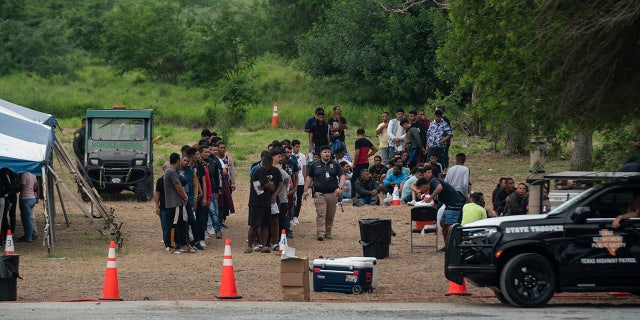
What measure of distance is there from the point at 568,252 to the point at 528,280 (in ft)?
2.06

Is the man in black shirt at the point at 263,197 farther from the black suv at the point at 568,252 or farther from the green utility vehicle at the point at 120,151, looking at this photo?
the green utility vehicle at the point at 120,151

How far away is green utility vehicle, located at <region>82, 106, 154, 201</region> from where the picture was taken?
2705 centimetres

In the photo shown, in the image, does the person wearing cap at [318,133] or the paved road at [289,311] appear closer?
the paved road at [289,311]

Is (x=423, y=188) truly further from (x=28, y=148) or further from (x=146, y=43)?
(x=146, y=43)

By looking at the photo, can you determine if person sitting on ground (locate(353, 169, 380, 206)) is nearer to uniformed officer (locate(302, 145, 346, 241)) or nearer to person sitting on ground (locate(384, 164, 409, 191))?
person sitting on ground (locate(384, 164, 409, 191))

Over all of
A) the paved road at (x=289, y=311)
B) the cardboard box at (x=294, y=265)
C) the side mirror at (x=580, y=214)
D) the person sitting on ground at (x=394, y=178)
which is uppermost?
→ the person sitting on ground at (x=394, y=178)

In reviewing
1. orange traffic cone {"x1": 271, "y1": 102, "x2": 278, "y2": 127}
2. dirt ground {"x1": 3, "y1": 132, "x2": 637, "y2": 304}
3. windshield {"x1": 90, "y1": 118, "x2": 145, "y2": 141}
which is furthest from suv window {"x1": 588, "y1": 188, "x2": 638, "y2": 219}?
orange traffic cone {"x1": 271, "y1": 102, "x2": 278, "y2": 127}

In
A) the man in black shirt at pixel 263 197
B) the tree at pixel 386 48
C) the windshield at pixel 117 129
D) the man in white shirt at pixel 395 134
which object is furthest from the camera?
the tree at pixel 386 48

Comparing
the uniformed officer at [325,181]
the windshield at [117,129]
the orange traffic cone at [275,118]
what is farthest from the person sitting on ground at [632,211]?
the orange traffic cone at [275,118]

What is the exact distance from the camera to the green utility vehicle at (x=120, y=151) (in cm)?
2705

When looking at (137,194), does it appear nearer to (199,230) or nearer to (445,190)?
(199,230)

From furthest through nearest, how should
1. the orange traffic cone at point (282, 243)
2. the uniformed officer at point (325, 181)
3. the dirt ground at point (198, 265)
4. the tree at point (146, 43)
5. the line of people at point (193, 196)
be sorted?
the tree at point (146, 43) < the uniformed officer at point (325, 181) < the line of people at point (193, 196) < the orange traffic cone at point (282, 243) < the dirt ground at point (198, 265)

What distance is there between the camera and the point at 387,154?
29812 millimetres

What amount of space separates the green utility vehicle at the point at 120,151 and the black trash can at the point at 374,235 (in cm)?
989
